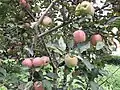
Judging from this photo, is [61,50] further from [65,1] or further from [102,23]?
[65,1]

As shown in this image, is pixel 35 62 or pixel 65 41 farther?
pixel 65 41

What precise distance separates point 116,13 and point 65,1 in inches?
9.8

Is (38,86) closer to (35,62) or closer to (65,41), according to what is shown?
(35,62)

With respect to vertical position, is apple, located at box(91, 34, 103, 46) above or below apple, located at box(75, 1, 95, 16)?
below

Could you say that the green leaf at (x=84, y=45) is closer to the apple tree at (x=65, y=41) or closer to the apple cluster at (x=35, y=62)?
the apple tree at (x=65, y=41)

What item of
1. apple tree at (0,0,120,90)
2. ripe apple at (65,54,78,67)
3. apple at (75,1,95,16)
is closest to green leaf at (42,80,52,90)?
apple tree at (0,0,120,90)

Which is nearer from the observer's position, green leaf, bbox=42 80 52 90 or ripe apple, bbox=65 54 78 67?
ripe apple, bbox=65 54 78 67

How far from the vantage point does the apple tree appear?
1.04 meters

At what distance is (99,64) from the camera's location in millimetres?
1370

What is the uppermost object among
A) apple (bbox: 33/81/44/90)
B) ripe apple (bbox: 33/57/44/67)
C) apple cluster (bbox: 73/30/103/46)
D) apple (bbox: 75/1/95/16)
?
apple (bbox: 75/1/95/16)

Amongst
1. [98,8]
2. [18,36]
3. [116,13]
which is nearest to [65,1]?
[98,8]

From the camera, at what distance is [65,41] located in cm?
118

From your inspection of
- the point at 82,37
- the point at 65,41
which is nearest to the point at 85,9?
the point at 82,37

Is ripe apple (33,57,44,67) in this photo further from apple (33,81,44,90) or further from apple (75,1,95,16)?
apple (75,1,95,16)
